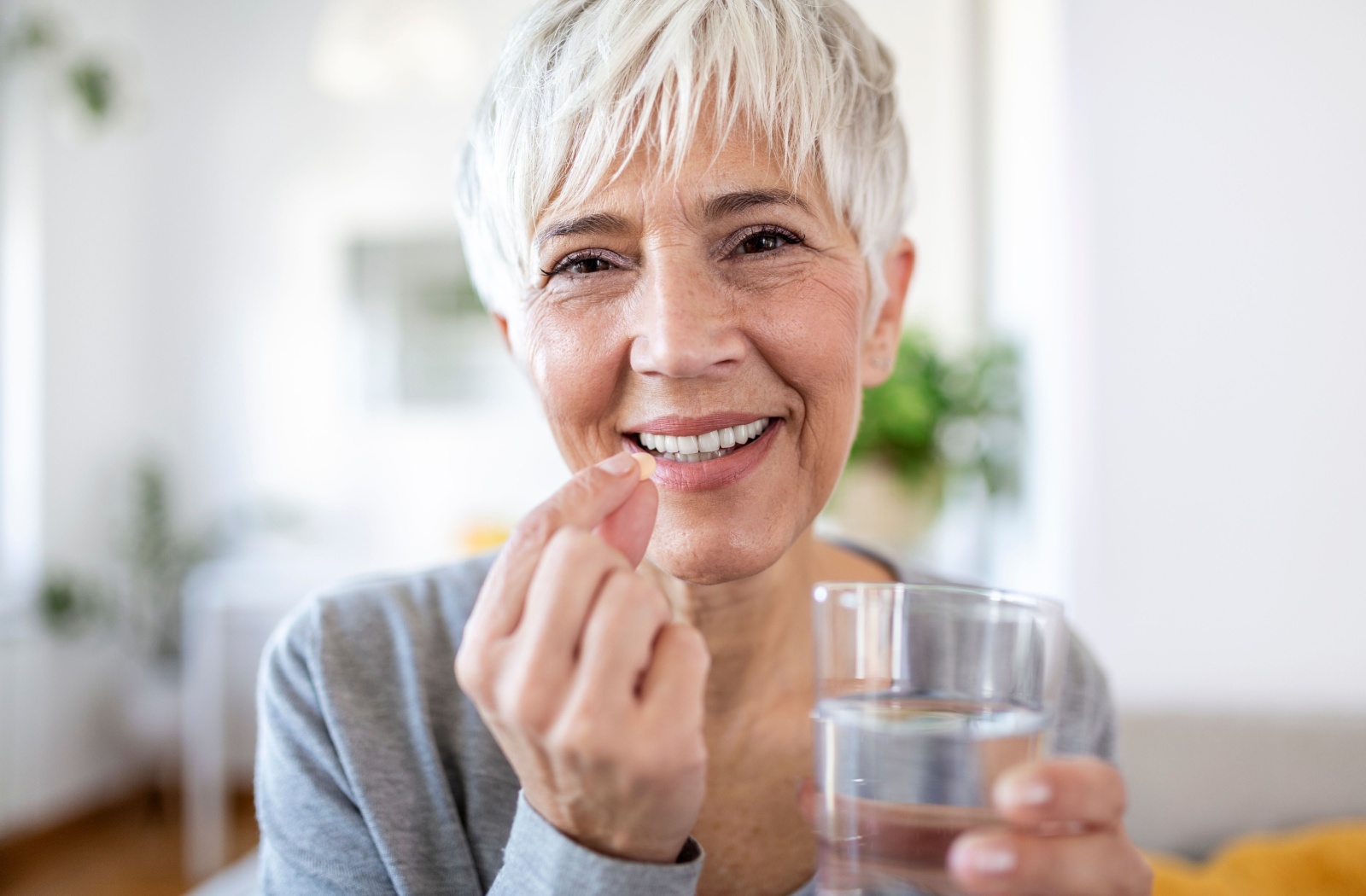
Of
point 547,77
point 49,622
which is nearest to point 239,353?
point 49,622

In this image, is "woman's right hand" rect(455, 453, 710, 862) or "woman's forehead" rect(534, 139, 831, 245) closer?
"woman's right hand" rect(455, 453, 710, 862)

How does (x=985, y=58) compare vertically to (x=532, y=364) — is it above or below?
above

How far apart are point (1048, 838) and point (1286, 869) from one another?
1228 mm

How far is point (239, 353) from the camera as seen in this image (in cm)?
472

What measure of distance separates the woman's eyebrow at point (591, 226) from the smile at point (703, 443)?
0.60 ft

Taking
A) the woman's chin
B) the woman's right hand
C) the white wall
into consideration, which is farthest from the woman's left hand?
the white wall

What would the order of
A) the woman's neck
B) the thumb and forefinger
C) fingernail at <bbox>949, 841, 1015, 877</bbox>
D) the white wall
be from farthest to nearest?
1. the white wall
2. the woman's neck
3. the thumb and forefinger
4. fingernail at <bbox>949, 841, 1015, 877</bbox>

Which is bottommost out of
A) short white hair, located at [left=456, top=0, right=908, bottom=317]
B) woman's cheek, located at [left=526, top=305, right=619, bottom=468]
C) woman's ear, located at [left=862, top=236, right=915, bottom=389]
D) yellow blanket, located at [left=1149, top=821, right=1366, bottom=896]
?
yellow blanket, located at [left=1149, top=821, right=1366, bottom=896]

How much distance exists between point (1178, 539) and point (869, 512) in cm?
79

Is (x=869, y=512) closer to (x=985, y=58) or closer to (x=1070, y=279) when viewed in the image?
(x=1070, y=279)

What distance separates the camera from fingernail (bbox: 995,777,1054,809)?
0.51 meters

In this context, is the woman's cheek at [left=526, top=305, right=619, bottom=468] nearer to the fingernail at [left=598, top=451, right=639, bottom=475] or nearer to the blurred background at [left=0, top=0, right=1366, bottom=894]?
the fingernail at [left=598, top=451, right=639, bottom=475]

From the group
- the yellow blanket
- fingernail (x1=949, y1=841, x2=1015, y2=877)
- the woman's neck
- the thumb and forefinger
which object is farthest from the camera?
the yellow blanket

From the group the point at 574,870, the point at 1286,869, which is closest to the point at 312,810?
the point at 574,870
